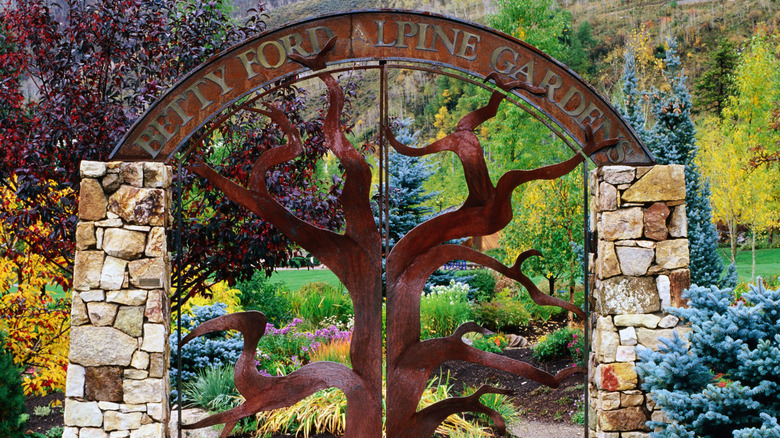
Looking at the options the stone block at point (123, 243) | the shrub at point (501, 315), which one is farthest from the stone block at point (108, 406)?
the shrub at point (501, 315)

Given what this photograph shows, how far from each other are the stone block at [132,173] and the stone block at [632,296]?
344cm

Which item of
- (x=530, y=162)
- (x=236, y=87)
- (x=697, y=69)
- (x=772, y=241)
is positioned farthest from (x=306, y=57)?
(x=697, y=69)

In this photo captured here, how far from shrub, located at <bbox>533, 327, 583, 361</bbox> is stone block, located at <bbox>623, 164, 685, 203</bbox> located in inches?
194

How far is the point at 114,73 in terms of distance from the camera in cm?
629

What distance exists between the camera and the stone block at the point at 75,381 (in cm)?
425

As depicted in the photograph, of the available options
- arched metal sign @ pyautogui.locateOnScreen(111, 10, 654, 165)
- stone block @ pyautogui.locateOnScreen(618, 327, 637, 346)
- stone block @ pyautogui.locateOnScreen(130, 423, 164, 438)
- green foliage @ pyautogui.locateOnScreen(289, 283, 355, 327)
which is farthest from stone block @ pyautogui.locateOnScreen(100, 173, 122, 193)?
green foliage @ pyautogui.locateOnScreen(289, 283, 355, 327)

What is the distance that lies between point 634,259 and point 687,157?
4.35m

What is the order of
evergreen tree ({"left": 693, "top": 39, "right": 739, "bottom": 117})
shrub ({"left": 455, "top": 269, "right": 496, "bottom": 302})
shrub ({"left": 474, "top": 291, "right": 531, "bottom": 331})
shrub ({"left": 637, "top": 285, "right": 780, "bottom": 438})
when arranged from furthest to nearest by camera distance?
evergreen tree ({"left": 693, "top": 39, "right": 739, "bottom": 117}), shrub ({"left": 455, "top": 269, "right": 496, "bottom": 302}), shrub ({"left": 474, "top": 291, "right": 531, "bottom": 331}), shrub ({"left": 637, "top": 285, "right": 780, "bottom": 438})

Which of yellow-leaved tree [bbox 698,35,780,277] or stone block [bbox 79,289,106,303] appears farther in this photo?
yellow-leaved tree [bbox 698,35,780,277]

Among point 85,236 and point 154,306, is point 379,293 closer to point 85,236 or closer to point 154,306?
point 154,306

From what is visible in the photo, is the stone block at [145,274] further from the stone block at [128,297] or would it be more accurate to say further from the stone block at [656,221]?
the stone block at [656,221]

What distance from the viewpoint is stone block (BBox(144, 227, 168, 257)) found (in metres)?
4.33

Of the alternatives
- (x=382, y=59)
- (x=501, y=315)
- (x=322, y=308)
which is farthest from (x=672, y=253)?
(x=322, y=308)

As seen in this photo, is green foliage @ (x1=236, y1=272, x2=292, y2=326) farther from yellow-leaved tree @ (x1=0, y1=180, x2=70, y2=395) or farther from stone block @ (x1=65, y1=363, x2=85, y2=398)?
stone block @ (x1=65, y1=363, x2=85, y2=398)
